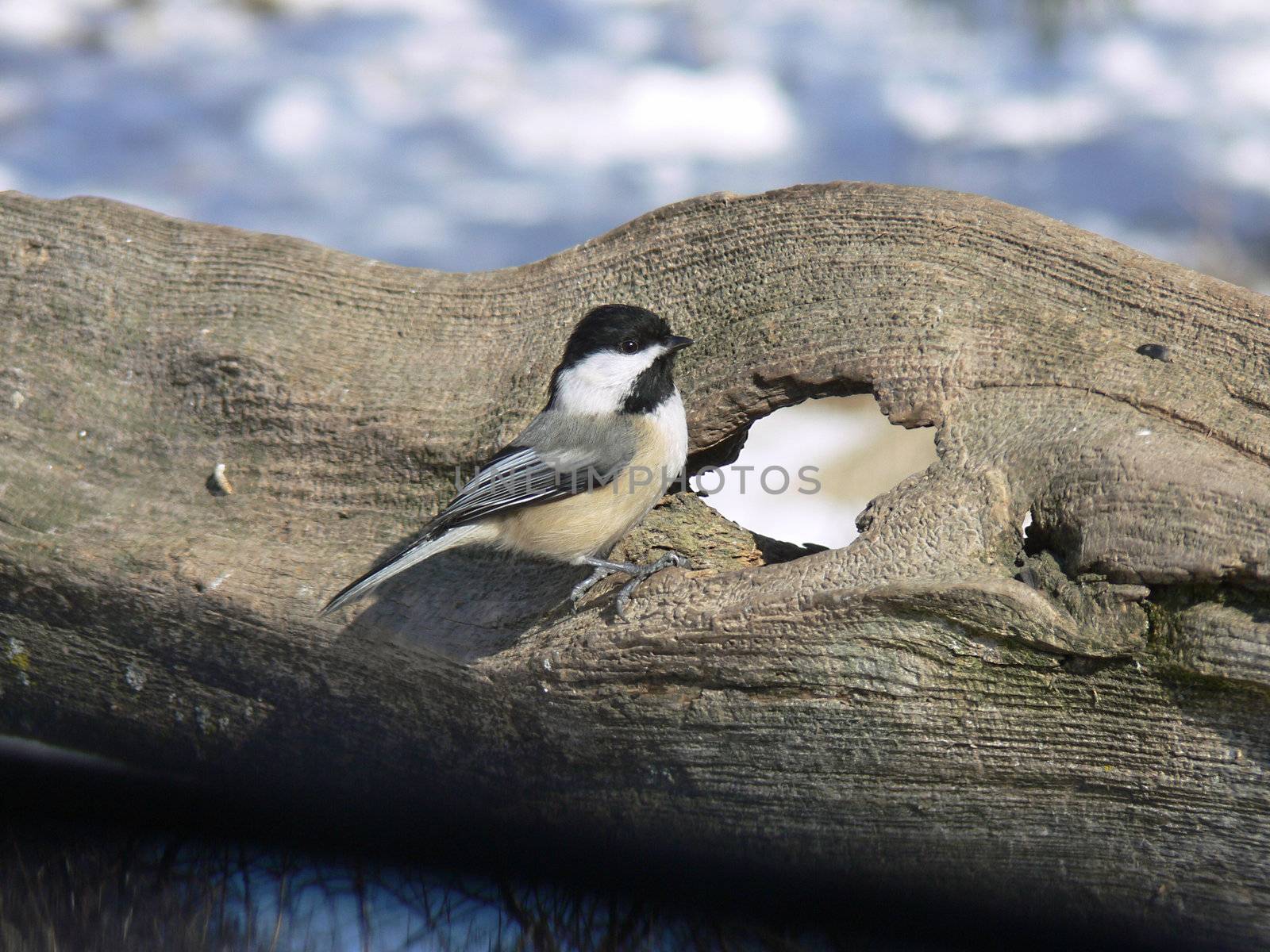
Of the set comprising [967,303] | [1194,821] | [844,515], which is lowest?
[1194,821]

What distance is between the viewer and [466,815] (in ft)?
8.10

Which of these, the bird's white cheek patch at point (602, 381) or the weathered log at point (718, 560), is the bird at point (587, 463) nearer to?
the bird's white cheek patch at point (602, 381)

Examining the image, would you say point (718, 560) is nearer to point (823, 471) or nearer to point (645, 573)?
point (645, 573)

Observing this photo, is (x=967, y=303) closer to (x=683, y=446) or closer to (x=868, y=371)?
(x=868, y=371)

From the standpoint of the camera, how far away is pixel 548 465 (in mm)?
2570

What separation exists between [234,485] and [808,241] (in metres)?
1.63

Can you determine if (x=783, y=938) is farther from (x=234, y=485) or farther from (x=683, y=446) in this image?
(x=234, y=485)

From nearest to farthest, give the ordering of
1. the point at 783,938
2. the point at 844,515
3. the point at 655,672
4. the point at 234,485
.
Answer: the point at 783,938 < the point at 655,672 < the point at 234,485 < the point at 844,515

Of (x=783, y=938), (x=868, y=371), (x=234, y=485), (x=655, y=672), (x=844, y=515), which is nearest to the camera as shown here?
(x=783, y=938)

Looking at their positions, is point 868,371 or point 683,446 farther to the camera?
point 683,446

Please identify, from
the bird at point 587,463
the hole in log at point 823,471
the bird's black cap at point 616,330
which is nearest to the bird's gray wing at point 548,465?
the bird at point 587,463

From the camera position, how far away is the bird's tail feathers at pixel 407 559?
7.85 feet

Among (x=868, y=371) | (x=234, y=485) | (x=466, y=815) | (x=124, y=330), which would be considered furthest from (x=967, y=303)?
(x=124, y=330)

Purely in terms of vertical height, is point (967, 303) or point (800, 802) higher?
point (967, 303)
